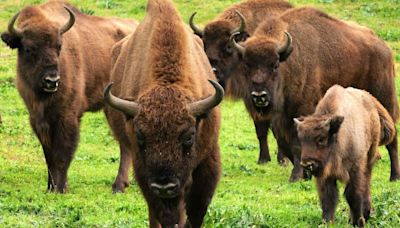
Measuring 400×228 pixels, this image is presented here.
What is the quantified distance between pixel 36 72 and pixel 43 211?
7.33 ft

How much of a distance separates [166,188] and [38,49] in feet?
17.0

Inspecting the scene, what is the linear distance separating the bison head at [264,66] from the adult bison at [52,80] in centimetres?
222

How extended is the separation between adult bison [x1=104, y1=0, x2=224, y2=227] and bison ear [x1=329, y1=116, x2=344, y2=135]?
1.75 meters

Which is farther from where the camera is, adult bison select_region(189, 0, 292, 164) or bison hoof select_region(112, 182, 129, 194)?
adult bison select_region(189, 0, 292, 164)

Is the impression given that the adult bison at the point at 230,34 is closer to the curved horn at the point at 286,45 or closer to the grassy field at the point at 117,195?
the grassy field at the point at 117,195

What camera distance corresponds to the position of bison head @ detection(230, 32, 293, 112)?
1302 centimetres

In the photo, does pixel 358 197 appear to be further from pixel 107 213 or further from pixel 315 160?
pixel 107 213

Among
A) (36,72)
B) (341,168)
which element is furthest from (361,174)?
(36,72)

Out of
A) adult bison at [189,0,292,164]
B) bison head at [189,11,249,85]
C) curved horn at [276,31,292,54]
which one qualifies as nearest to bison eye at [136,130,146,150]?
curved horn at [276,31,292,54]

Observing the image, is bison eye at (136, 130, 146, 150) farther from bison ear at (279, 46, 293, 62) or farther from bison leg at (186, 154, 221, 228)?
bison ear at (279, 46, 293, 62)

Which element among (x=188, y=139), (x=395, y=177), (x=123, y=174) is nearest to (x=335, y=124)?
(x=188, y=139)

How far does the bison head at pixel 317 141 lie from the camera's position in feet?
32.4

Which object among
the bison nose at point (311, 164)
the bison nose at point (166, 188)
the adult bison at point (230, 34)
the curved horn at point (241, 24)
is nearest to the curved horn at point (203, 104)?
the bison nose at point (166, 188)

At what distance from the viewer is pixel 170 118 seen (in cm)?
733
